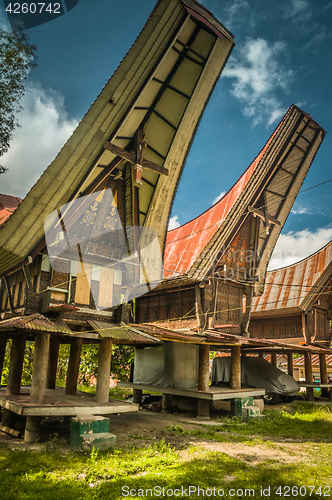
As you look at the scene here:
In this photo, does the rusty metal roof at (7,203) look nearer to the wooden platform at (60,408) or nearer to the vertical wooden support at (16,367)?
the vertical wooden support at (16,367)

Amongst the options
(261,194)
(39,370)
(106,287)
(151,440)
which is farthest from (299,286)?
(39,370)

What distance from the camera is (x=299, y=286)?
2133 cm

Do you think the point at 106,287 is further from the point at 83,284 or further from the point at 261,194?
the point at 261,194

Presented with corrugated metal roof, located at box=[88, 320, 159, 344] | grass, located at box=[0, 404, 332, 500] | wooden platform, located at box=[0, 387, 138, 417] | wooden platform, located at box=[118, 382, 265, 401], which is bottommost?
grass, located at box=[0, 404, 332, 500]

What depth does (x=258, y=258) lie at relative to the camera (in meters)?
17.9

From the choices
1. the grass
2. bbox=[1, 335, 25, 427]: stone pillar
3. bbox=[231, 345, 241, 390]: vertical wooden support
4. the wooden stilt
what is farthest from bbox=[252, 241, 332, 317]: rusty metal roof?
the wooden stilt

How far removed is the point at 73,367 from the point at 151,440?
3837mm

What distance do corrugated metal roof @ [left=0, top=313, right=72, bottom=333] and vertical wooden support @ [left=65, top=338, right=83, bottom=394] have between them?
8.06ft

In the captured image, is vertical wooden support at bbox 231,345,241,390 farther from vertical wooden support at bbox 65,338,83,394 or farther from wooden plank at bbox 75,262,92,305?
wooden plank at bbox 75,262,92,305

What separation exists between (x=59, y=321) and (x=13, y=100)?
5668 millimetres

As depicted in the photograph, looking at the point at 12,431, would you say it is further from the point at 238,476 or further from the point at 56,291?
the point at 238,476

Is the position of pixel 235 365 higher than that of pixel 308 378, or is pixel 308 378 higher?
pixel 235 365

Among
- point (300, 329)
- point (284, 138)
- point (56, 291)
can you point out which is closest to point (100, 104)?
point (56, 291)

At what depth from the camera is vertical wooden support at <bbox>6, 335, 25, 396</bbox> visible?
34.6ft
